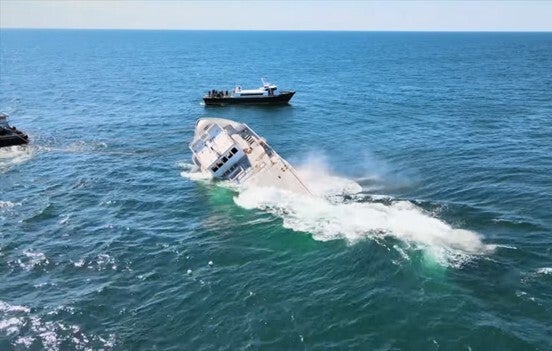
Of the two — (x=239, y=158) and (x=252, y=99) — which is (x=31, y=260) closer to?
(x=239, y=158)

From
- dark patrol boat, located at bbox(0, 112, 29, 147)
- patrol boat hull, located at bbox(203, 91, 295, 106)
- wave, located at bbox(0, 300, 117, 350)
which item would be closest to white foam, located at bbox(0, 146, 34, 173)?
dark patrol boat, located at bbox(0, 112, 29, 147)

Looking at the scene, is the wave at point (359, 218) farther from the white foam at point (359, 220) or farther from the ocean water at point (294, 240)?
the ocean water at point (294, 240)

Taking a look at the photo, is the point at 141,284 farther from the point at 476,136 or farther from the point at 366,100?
the point at 366,100

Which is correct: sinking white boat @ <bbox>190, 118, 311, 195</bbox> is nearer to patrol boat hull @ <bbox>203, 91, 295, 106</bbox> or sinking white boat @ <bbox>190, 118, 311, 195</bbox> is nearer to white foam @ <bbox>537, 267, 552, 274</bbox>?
white foam @ <bbox>537, 267, 552, 274</bbox>

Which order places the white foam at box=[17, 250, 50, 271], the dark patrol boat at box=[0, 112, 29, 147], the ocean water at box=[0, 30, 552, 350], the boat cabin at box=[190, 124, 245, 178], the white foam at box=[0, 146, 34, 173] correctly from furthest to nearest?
the dark patrol boat at box=[0, 112, 29, 147]
the white foam at box=[0, 146, 34, 173]
the boat cabin at box=[190, 124, 245, 178]
the white foam at box=[17, 250, 50, 271]
the ocean water at box=[0, 30, 552, 350]

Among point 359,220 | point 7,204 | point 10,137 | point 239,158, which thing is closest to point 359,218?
point 359,220
